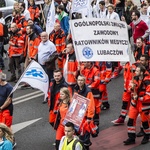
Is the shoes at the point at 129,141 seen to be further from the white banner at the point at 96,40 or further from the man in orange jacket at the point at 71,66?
the man in orange jacket at the point at 71,66

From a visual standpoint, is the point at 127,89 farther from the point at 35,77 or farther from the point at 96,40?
the point at 35,77

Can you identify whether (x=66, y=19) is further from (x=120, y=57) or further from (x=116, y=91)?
(x=120, y=57)

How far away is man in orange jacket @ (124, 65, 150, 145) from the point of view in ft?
36.8

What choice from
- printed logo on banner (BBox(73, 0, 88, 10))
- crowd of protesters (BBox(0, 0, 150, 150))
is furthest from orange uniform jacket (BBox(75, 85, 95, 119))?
printed logo on banner (BBox(73, 0, 88, 10))

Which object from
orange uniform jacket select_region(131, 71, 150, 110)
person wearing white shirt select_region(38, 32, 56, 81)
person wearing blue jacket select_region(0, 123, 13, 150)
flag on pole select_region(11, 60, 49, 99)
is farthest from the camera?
person wearing white shirt select_region(38, 32, 56, 81)

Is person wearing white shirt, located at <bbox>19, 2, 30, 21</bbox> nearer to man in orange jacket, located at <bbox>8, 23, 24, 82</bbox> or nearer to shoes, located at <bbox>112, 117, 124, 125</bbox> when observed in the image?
man in orange jacket, located at <bbox>8, 23, 24, 82</bbox>

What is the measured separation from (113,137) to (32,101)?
352 centimetres

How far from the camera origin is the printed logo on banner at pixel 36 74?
1151 cm

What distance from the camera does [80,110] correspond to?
10.3m

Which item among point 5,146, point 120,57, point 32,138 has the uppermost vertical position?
point 120,57

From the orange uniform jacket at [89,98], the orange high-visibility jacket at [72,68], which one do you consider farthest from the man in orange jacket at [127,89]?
the orange high-visibility jacket at [72,68]

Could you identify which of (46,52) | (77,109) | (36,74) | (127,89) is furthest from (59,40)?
(77,109)

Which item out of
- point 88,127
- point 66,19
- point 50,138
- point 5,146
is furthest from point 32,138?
point 66,19

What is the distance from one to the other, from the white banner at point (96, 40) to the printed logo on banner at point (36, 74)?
3.23 feet
